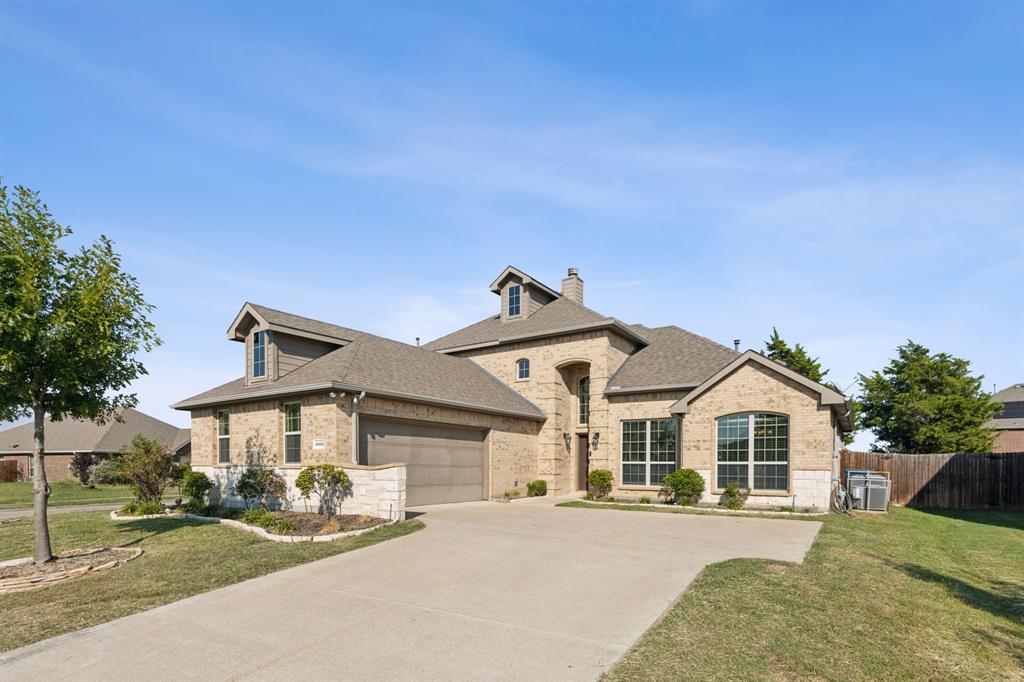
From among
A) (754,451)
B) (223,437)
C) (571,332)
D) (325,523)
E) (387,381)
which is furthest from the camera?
(571,332)

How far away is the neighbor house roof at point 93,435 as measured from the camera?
42.1 metres

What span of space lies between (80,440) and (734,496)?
147 ft

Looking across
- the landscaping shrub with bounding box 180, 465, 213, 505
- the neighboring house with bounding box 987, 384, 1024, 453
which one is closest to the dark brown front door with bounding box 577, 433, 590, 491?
the landscaping shrub with bounding box 180, 465, 213, 505

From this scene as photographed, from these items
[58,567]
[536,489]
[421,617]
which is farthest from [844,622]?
[536,489]

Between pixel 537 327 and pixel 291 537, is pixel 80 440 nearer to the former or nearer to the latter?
pixel 537 327

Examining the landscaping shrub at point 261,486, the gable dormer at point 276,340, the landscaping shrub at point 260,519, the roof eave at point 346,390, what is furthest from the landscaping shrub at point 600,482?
the landscaping shrub at point 260,519

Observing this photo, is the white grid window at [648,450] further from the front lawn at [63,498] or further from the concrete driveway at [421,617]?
the front lawn at [63,498]

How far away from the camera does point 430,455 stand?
63.2 feet

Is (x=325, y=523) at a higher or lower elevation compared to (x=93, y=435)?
higher

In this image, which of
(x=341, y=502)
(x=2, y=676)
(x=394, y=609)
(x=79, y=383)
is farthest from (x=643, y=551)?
(x=79, y=383)

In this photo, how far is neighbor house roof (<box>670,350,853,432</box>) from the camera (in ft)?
56.5

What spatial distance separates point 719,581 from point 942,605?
9.75 feet

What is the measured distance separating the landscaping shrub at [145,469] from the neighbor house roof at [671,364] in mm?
15222

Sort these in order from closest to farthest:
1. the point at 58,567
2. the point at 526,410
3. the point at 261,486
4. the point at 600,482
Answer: the point at 58,567 → the point at 261,486 → the point at 600,482 → the point at 526,410
